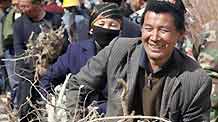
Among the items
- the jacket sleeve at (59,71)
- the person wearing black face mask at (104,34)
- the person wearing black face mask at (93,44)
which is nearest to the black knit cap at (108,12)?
the person wearing black face mask at (93,44)

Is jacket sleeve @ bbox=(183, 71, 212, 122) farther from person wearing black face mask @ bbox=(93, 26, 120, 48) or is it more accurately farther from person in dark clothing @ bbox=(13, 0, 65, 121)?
person in dark clothing @ bbox=(13, 0, 65, 121)

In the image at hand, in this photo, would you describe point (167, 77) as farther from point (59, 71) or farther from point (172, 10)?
point (59, 71)

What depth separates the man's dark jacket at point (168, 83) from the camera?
3449 millimetres

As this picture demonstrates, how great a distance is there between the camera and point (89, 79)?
144 inches

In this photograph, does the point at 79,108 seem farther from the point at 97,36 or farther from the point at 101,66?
the point at 97,36

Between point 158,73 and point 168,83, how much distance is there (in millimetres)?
76

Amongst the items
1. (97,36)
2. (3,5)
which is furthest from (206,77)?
(3,5)

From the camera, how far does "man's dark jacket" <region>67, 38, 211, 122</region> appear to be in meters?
3.45

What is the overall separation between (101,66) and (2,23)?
4.71 metres

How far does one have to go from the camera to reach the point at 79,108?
11.1 feet

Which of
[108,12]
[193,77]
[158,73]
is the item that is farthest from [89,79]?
[108,12]

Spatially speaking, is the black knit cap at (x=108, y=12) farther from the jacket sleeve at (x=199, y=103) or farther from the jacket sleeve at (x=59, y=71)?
the jacket sleeve at (x=199, y=103)

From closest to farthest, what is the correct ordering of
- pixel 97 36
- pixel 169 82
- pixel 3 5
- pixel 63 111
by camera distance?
pixel 63 111 < pixel 169 82 < pixel 97 36 < pixel 3 5

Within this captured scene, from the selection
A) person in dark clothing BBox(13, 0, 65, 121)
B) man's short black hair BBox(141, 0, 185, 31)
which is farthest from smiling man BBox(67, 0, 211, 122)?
person in dark clothing BBox(13, 0, 65, 121)
